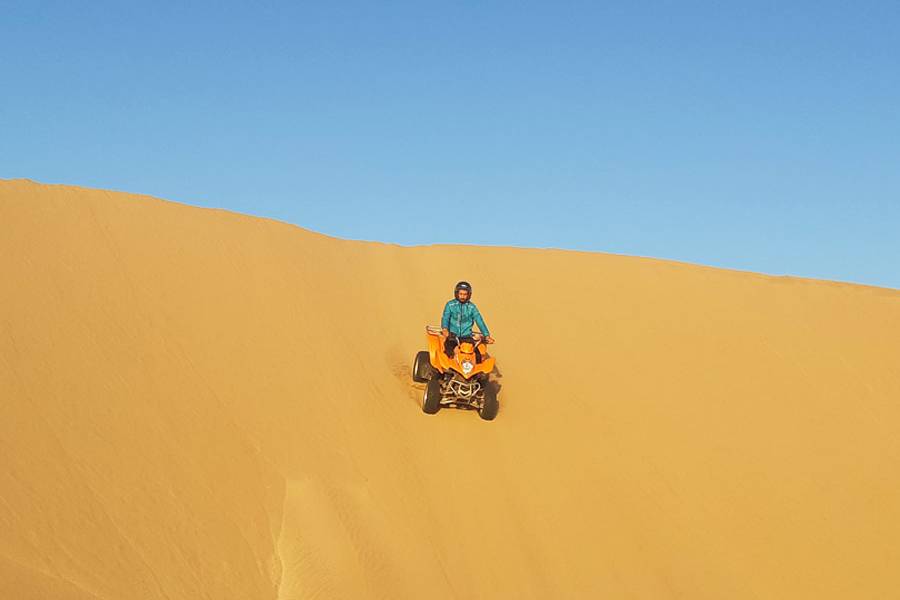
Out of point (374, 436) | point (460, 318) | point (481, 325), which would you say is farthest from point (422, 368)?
point (374, 436)

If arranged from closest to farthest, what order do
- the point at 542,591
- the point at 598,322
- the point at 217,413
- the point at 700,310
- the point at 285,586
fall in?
the point at 285,586, the point at 542,591, the point at 217,413, the point at 598,322, the point at 700,310

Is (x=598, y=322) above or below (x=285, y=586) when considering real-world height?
above

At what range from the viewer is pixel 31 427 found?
6488 millimetres

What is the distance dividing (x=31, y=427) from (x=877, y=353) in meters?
12.3

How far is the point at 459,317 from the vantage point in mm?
9891

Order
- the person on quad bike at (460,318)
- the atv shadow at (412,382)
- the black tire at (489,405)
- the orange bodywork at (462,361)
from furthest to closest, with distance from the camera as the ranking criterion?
the atv shadow at (412,382) < the person on quad bike at (460,318) < the black tire at (489,405) < the orange bodywork at (462,361)

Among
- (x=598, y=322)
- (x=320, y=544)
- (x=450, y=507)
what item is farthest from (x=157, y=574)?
(x=598, y=322)

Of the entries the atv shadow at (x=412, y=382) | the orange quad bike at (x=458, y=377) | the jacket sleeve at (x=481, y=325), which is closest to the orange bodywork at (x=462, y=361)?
the orange quad bike at (x=458, y=377)

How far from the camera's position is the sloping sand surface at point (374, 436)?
247 inches

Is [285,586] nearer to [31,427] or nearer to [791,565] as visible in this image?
[31,427]

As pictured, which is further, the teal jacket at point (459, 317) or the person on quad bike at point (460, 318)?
the teal jacket at point (459, 317)

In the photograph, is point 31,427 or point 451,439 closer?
point 31,427

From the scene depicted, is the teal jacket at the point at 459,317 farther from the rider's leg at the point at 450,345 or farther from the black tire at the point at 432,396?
the black tire at the point at 432,396

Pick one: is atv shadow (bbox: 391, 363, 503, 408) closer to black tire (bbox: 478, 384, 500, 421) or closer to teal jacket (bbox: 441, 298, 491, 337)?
black tire (bbox: 478, 384, 500, 421)
